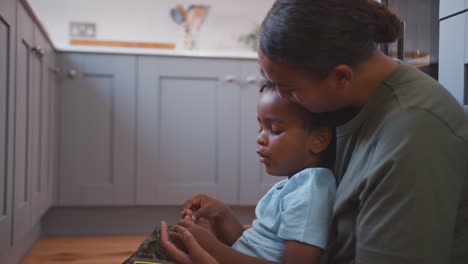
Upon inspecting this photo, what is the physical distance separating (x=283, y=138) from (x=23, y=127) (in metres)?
1.08

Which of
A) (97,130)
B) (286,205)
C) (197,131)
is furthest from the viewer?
(197,131)

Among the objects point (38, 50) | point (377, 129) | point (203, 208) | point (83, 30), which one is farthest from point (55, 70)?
point (377, 129)

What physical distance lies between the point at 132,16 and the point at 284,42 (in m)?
2.66

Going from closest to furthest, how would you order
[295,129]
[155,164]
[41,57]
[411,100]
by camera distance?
[411,100] → [295,129] → [41,57] → [155,164]

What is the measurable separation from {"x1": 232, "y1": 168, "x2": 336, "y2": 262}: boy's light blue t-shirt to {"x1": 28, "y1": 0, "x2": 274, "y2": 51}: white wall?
246 cm

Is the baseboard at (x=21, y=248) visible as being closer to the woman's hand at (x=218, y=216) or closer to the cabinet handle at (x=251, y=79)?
the woman's hand at (x=218, y=216)

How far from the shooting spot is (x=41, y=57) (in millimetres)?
1871

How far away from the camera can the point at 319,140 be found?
2.85 ft

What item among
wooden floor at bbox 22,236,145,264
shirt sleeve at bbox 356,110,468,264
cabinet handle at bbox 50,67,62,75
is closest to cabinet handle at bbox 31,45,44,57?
cabinet handle at bbox 50,67,62,75

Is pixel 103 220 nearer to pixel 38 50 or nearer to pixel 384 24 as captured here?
pixel 38 50

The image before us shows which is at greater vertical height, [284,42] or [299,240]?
[284,42]

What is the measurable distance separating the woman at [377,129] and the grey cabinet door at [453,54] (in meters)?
0.19

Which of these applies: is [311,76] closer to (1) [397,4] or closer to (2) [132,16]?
(1) [397,4]

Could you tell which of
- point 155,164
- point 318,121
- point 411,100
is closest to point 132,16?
point 155,164
